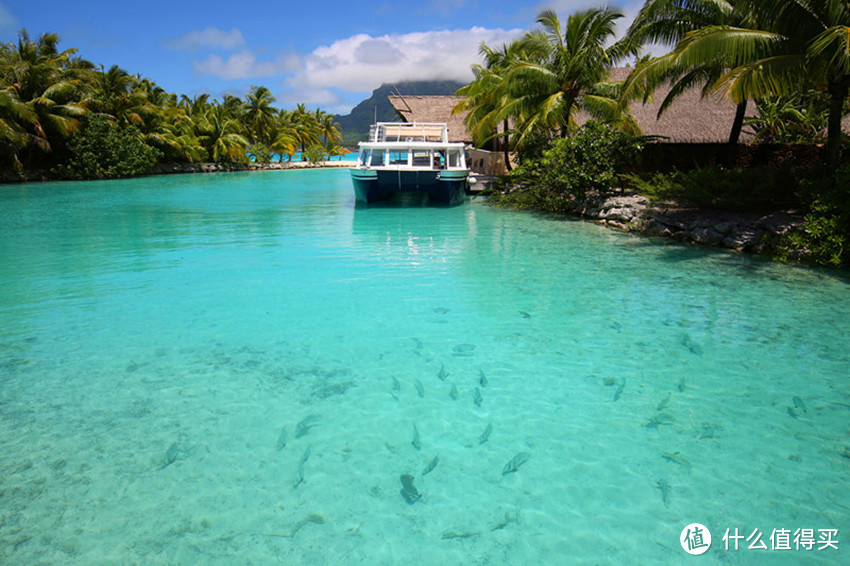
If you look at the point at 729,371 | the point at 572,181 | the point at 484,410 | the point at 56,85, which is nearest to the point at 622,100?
the point at 572,181

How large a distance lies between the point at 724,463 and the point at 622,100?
33.5 feet

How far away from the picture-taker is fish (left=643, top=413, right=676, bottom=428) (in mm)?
4121

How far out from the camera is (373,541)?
2955 mm

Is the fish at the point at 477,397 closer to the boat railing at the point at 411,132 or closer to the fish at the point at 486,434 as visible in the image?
the fish at the point at 486,434

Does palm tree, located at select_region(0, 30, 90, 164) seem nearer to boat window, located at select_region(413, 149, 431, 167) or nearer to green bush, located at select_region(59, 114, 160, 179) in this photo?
green bush, located at select_region(59, 114, 160, 179)

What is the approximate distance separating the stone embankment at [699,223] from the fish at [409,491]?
32.3ft

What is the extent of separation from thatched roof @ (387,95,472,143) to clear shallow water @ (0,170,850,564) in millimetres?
24323

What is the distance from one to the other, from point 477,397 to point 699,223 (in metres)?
9.64

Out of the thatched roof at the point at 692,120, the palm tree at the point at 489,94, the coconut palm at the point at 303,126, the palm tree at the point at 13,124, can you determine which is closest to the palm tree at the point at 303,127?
the coconut palm at the point at 303,126

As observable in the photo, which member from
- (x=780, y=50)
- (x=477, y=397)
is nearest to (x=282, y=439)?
(x=477, y=397)

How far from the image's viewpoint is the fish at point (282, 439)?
3.82m

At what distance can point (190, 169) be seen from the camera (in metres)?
44.5

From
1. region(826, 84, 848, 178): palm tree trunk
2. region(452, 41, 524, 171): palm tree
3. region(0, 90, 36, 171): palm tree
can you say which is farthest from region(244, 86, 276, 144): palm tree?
region(826, 84, 848, 178): palm tree trunk

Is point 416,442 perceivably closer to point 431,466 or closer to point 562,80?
point 431,466
